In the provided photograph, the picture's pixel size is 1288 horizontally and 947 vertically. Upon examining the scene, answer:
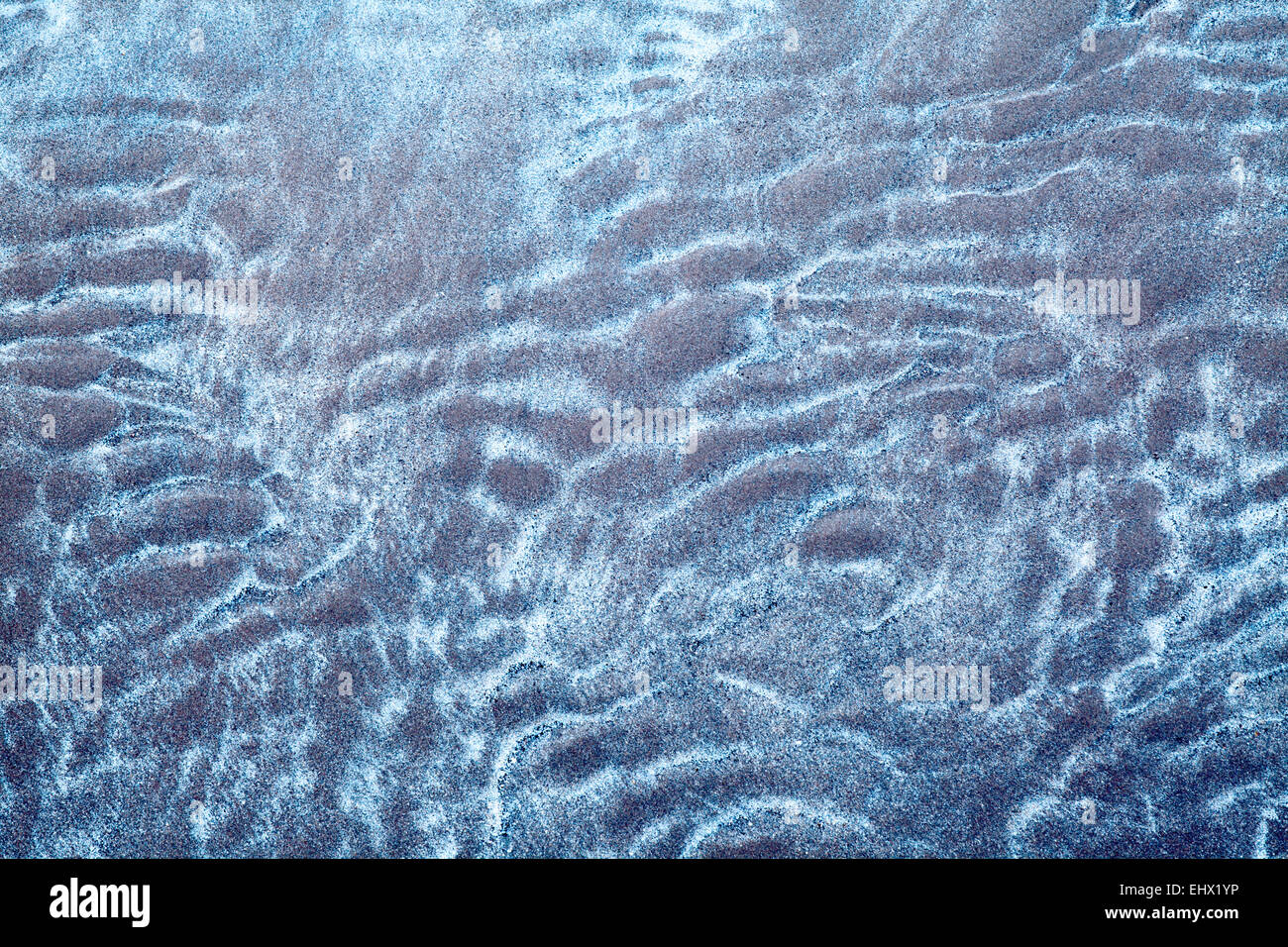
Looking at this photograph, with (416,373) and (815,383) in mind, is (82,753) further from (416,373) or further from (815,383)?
(815,383)

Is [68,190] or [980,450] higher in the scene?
[68,190]

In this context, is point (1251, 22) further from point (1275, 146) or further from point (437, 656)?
point (437, 656)

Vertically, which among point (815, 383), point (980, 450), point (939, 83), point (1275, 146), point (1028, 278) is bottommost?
point (980, 450)

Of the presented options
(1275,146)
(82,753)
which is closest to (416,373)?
(82,753)

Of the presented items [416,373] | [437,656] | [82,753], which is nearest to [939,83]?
[416,373]
